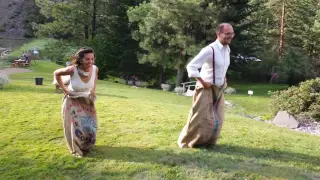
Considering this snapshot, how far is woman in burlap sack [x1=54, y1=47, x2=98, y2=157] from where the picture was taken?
4.70 m

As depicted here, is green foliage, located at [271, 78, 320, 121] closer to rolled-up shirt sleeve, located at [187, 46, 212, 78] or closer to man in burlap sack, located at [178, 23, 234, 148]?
man in burlap sack, located at [178, 23, 234, 148]

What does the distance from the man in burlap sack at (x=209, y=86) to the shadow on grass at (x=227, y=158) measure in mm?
332

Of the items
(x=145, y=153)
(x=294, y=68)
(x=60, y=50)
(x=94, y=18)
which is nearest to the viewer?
(x=145, y=153)

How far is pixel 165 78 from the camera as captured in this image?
86.2 feet

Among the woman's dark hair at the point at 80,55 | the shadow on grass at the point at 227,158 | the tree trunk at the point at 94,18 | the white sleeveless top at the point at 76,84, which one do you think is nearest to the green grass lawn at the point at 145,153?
the shadow on grass at the point at 227,158

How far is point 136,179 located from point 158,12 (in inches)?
620

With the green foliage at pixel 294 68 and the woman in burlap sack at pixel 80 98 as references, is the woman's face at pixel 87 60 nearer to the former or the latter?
the woman in burlap sack at pixel 80 98

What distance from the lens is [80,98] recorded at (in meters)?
4.80

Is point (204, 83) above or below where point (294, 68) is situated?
below

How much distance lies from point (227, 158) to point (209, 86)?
3.63ft

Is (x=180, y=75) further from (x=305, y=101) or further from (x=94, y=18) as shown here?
(x=305, y=101)

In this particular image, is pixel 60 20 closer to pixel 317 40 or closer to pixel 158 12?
pixel 158 12

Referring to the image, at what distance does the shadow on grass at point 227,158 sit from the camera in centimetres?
472

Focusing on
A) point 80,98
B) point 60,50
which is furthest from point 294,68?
point 80,98
